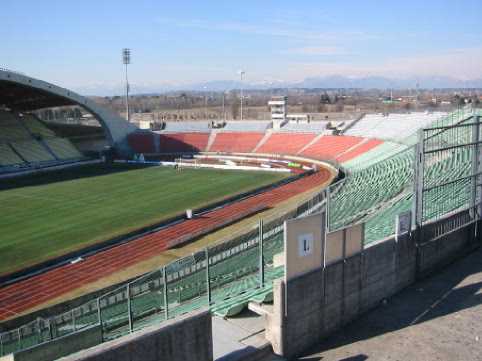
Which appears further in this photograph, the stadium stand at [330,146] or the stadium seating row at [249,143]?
the stadium seating row at [249,143]

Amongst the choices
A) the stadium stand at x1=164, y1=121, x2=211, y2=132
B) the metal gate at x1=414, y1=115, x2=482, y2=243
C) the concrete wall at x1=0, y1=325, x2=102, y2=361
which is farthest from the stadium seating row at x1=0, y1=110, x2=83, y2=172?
the metal gate at x1=414, y1=115, x2=482, y2=243

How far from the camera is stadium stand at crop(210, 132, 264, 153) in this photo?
173 feet

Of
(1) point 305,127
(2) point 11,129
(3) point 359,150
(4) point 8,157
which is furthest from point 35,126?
(3) point 359,150

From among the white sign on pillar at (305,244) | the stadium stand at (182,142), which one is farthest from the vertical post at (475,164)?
the stadium stand at (182,142)

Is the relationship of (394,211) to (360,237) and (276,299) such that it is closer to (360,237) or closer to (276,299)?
(360,237)

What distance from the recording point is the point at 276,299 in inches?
327

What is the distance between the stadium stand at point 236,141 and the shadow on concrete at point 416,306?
4060 centimetres

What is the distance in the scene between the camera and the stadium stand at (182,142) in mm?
53969

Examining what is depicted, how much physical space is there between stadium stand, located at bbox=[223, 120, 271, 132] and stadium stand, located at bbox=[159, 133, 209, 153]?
3134 mm

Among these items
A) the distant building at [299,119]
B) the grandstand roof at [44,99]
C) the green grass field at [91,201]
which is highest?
→ the grandstand roof at [44,99]

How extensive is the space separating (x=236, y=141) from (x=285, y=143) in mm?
5866

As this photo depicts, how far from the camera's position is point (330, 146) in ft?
154

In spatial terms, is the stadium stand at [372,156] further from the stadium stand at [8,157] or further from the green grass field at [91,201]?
the stadium stand at [8,157]

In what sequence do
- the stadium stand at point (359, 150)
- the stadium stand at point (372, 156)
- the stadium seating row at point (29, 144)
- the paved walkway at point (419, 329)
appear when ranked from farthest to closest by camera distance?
the stadium seating row at point (29, 144) → the stadium stand at point (359, 150) → the stadium stand at point (372, 156) → the paved walkway at point (419, 329)
